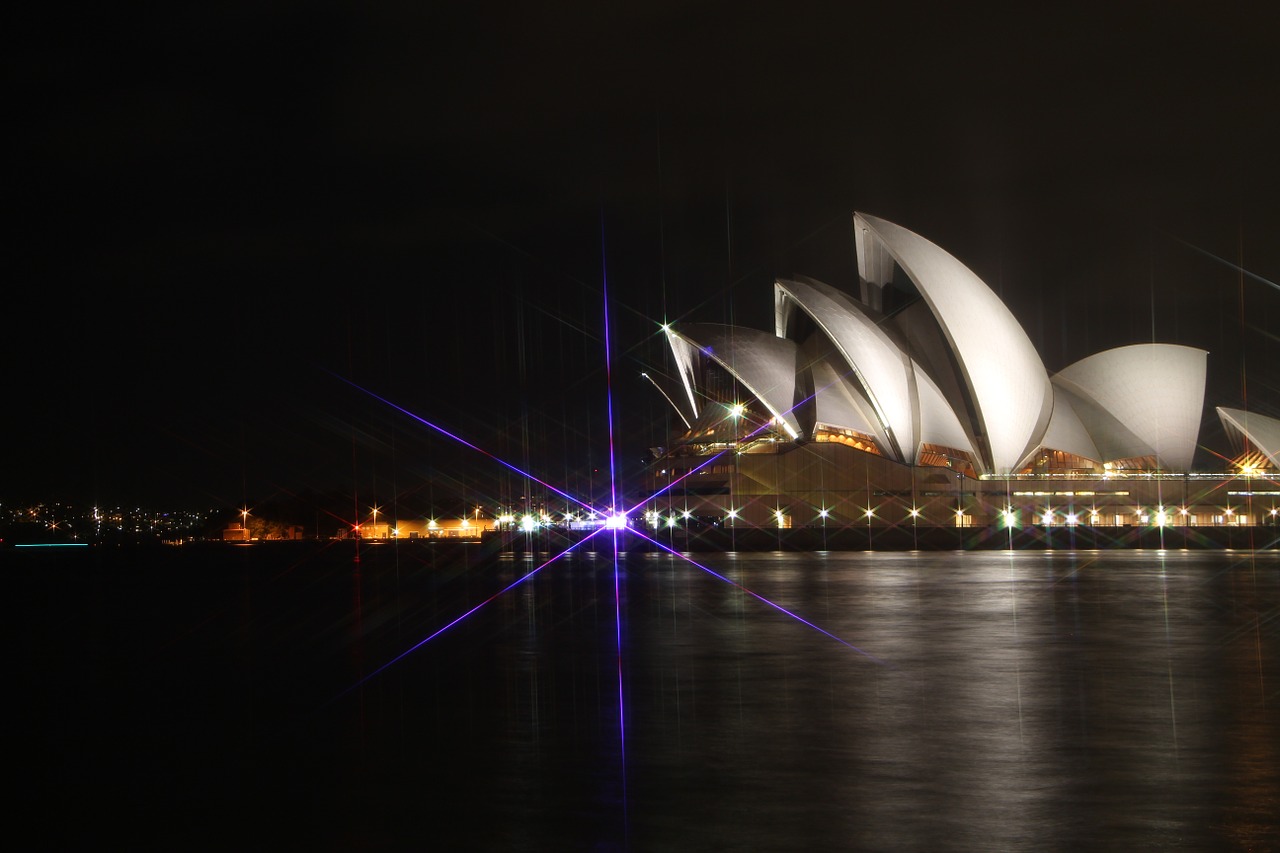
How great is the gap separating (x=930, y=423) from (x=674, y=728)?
4516 cm

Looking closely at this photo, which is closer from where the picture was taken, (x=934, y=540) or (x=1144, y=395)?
(x=934, y=540)

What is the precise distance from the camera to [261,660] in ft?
38.7

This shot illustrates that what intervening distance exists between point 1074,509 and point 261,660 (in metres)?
49.4

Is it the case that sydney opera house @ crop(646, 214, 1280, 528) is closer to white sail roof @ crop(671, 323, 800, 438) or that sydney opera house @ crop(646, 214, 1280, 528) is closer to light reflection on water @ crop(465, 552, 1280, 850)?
white sail roof @ crop(671, 323, 800, 438)

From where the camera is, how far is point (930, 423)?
51.1m

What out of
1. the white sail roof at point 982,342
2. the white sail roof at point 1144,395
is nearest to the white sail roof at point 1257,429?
the white sail roof at point 1144,395

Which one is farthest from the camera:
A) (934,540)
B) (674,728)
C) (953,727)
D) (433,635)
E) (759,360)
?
(759,360)

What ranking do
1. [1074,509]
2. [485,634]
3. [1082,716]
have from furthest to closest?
1. [1074,509]
2. [485,634]
3. [1082,716]

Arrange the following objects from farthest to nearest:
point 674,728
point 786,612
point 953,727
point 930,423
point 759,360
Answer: point 759,360 < point 930,423 < point 786,612 < point 674,728 < point 953,727

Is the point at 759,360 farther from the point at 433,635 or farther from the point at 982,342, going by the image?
the point at 433,635

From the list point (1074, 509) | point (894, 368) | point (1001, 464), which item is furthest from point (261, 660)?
point (1074, 509)

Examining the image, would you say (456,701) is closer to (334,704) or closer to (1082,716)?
(334,704)

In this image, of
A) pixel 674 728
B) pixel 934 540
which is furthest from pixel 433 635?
pixel 934 540

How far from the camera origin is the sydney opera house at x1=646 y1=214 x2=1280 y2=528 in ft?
161
